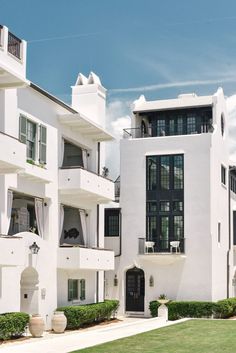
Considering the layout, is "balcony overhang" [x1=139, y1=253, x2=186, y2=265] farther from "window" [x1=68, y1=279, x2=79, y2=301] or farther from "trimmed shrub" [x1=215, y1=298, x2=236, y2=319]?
"window" [x1=68, y1=279, x2=79, y2=301]

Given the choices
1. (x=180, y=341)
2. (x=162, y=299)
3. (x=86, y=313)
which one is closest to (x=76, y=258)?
(x=86, y=313)

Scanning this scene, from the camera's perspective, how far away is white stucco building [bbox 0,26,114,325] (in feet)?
81.3

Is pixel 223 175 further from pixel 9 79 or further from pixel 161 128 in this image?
pixel 9 79

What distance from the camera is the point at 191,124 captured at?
41.8 metres

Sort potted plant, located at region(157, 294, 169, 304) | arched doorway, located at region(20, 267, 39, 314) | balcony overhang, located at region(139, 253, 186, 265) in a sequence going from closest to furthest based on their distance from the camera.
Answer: arched doorway, located at region(20, 267, 39, 314), potted plant, located at region(157, 294, 169, 304), balcony overhang, located at region(139, 253, 186, 265)

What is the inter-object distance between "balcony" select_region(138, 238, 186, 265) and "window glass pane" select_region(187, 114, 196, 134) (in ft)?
21.5

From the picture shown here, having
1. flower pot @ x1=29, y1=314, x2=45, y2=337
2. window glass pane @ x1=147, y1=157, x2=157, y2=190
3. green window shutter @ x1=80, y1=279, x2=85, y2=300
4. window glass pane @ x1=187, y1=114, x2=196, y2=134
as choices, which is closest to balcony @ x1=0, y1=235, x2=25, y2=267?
flower pot @ x1=29, y1=314, x2=45, y2=337

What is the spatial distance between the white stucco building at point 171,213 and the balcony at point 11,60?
52.4 ft

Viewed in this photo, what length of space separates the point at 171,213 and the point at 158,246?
2.00m

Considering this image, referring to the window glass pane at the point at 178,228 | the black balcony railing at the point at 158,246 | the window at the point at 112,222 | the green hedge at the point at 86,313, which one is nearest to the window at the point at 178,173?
the window glass pane at the point at 178,228

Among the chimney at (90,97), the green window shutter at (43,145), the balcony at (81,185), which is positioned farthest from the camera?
the chimney at (90,97)

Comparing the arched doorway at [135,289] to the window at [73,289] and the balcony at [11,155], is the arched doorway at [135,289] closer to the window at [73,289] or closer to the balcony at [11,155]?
the window at [73,289]

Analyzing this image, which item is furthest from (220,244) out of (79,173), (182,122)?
(79,173)

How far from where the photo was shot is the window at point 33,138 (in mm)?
27781
